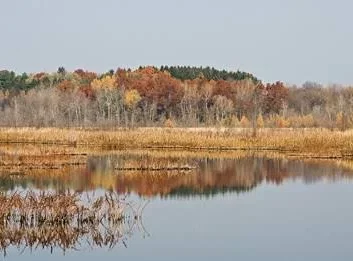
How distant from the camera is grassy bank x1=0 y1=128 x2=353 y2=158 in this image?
27216 mm

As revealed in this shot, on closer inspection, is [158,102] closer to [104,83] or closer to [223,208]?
[104,83]

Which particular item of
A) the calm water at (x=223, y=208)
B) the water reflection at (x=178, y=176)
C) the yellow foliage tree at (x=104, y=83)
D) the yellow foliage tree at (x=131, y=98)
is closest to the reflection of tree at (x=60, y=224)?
the calm water at (x=223, y=208)

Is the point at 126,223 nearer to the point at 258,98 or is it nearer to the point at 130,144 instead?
the point at 130,144

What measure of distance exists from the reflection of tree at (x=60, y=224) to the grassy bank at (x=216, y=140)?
54.9 feet

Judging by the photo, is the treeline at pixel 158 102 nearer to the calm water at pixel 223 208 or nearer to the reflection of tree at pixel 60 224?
the calm water at pixel 223 208

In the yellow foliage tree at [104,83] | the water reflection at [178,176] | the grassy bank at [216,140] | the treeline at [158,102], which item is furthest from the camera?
the yellow foliage tree at [104,83]

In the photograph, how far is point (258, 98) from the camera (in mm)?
59969

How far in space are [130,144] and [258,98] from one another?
31096 millimetres

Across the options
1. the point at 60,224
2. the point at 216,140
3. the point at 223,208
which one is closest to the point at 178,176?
the point at 223,208

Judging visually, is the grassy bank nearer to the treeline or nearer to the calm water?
the calm water

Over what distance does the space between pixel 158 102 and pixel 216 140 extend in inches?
1277

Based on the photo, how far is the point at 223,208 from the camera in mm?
13711

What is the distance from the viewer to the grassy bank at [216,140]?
89.3 ft

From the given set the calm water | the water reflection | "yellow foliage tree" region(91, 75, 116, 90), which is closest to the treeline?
"yellow foliage tree" region(91, 75, 116, 90)
